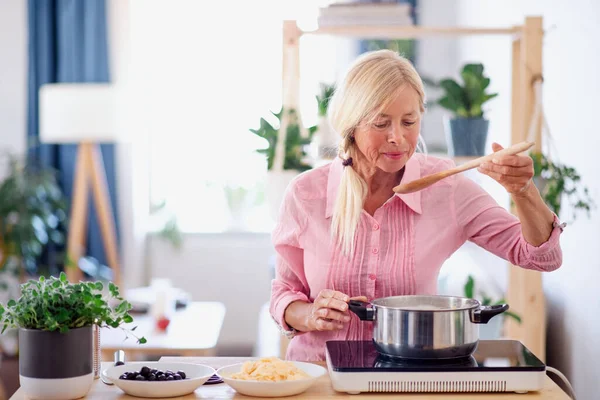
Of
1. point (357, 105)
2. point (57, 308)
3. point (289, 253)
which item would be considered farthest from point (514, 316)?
point (57, 308)

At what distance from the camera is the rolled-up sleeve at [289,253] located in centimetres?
188

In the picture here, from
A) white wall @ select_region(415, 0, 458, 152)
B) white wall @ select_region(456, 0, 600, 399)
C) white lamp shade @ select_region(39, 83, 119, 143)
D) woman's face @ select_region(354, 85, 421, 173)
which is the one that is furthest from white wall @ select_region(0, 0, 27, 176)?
woman's face @ select_region(354, 85, 421, 173)

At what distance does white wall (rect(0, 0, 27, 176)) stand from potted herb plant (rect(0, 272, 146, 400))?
11.8 feet

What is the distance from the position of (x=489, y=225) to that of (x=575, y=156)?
781 mm

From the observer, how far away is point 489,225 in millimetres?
1825

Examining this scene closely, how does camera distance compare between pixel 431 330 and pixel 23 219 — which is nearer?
pixel 431 330

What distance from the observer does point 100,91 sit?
4.36 m

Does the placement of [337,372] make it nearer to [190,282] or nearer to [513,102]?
[513,102]

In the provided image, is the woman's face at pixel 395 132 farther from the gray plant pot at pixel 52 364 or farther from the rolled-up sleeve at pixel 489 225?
the gray plant pot at pixel 52 364

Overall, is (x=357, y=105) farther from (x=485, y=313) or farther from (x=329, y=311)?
(x=485, y=313)

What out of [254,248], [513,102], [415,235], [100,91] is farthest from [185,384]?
[254,248]

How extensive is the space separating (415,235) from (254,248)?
3.23m

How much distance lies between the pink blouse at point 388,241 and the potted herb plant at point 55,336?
1.64 ft

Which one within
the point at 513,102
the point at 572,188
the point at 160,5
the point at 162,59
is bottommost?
the point at 572,188
